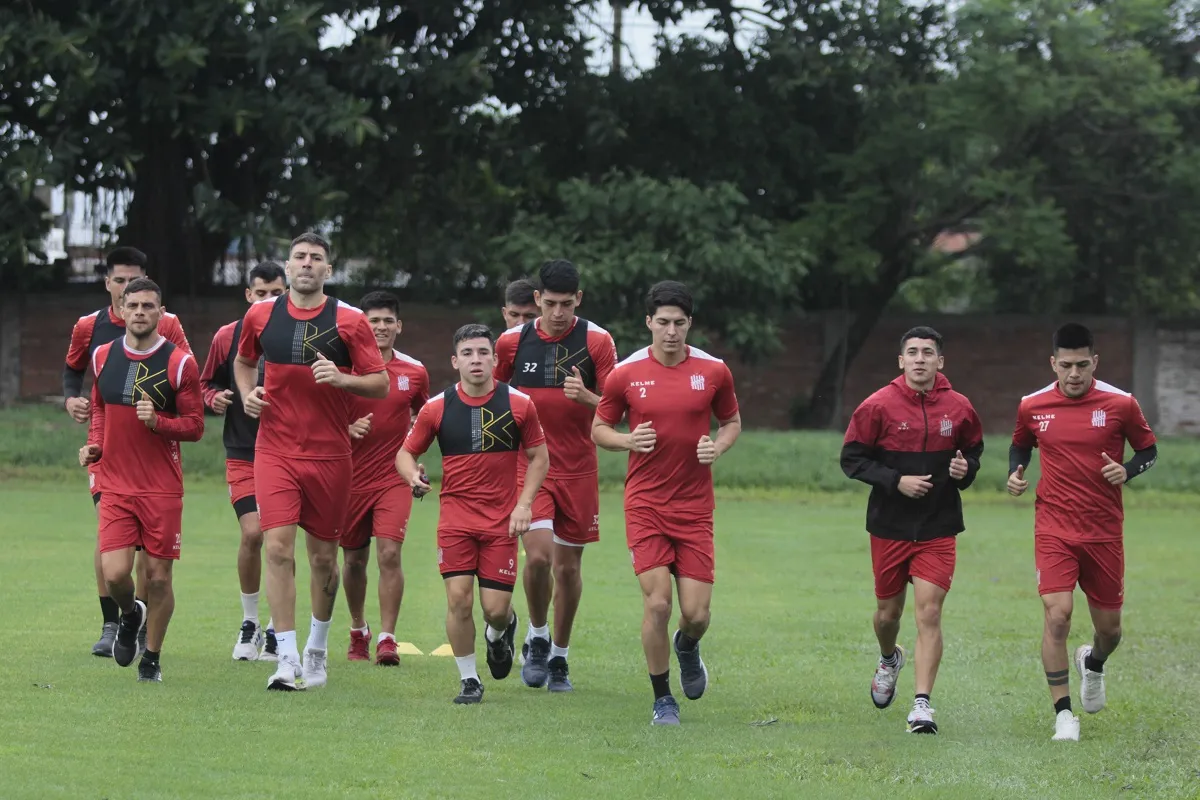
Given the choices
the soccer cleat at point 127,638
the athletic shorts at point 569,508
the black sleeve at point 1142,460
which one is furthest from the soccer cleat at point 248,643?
the black sleeve at point 1142,460

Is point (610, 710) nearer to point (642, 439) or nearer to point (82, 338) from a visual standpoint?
point (642, 439)

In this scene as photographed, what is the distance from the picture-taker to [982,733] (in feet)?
32.3

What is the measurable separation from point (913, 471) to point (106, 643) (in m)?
5.13

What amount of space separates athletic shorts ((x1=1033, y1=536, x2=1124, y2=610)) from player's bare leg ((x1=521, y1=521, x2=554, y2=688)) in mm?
2898

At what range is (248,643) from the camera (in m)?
11.6

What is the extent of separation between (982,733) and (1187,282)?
2785 centimetres

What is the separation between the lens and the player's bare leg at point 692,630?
1002cm

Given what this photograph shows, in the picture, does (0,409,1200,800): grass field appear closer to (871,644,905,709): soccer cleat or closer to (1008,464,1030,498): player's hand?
(871,644,905,709): soccer cleat

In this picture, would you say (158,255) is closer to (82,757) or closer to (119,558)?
(119,558)

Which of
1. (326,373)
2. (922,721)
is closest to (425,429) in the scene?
(326,373)

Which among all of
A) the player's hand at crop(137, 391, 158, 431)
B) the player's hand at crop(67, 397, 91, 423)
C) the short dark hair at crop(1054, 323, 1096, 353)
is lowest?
the player's hand at crop(67, 397, 91, 423)

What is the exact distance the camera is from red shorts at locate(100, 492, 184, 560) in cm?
1049

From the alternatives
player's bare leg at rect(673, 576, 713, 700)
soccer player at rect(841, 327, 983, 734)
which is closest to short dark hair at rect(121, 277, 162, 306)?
player's bare leg at rect(673, 576, 713, 700)

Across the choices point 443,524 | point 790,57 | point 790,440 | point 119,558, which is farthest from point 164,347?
point 790,57
